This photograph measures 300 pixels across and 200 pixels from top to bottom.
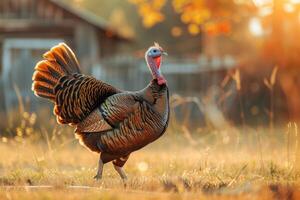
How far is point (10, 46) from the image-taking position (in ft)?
96.1

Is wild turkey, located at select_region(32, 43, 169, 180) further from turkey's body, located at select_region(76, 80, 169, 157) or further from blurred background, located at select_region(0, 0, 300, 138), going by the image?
blurred background, located at select_region(0, 0, 300, 138)

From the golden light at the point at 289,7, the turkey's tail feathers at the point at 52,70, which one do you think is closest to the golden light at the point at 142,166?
the turkey's tail feathers at the point at 52,70

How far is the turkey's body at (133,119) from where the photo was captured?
826 cm

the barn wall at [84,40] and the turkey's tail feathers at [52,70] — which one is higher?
the barn wall at [84,40]

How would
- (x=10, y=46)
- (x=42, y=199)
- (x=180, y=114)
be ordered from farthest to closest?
1. (x=10, y=46)
2. (x=180, y=114)
3. (x=42, y=199)

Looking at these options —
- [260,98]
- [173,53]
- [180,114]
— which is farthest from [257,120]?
[173,53]

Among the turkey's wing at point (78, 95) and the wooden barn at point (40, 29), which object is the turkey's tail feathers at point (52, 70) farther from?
the wooden barn at point (40, 29)

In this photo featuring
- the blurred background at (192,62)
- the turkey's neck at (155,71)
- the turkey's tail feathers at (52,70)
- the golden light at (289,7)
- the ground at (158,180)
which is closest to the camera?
the ground at (158,180)

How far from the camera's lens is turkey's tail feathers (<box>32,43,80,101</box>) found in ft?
30.3

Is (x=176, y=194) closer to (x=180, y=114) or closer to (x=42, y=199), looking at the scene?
(x=42, y=199)

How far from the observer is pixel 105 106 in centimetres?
869

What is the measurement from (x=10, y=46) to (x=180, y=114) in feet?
29.0

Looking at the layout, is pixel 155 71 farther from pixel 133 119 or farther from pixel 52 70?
pixel 52 70

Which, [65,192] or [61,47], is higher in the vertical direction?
[61,47]
